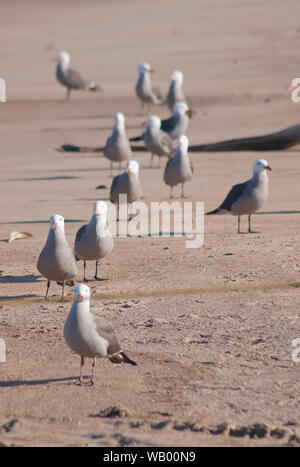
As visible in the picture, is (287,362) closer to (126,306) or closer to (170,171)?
(126,306)

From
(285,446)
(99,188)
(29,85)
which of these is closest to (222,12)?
(29,85)

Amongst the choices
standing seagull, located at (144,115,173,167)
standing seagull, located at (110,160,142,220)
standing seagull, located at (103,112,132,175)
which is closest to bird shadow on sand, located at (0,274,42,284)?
standing seagull, located at (110,160,142,220)

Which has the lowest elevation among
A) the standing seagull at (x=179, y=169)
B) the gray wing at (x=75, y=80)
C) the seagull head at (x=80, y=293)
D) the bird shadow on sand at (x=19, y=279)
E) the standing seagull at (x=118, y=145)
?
the seagull head at (x=80, y=293)

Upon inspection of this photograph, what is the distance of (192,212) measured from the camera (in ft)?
42.8

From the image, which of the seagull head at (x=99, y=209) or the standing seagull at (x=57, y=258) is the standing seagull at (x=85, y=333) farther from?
the seagull head at (x=99, y=209)

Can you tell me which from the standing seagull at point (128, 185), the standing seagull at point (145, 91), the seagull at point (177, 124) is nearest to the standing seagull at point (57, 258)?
the standing seagull at point (128, 185)

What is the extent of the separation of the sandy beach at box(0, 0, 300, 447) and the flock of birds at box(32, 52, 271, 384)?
0.96 ft

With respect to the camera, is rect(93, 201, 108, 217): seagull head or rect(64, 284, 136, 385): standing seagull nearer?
rect(64, 284, 136, 385): standing seagull

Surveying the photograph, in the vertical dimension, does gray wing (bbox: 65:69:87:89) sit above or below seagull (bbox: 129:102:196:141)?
above

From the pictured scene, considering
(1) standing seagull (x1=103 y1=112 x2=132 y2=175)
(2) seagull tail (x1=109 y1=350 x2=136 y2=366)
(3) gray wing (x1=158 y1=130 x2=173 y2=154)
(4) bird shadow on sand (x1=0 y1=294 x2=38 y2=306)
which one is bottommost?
(2) seagull tail (x1=109 y1=350 x2=136 y2=366)

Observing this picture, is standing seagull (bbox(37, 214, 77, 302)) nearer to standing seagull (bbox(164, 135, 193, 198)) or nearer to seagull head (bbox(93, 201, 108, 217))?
seagull head (bbox(93, 201, 108, 217))

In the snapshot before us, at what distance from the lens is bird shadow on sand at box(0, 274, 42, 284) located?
9703 mm

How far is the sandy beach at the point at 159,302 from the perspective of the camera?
6.42 m

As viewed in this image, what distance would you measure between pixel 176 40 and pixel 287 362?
99.9 ft
